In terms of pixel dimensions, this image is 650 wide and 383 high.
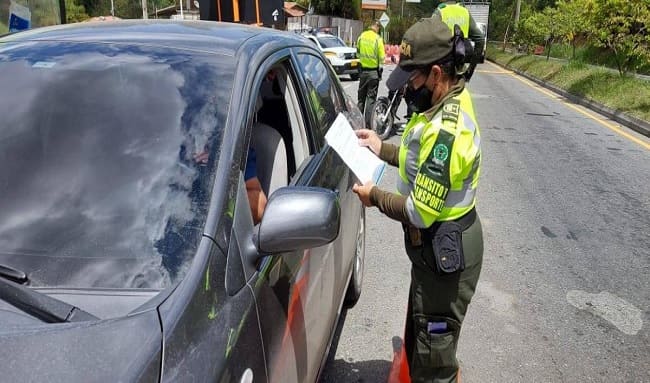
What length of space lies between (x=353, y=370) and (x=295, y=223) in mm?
1743

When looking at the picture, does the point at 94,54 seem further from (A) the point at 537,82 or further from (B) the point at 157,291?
(A) the point at 537,82

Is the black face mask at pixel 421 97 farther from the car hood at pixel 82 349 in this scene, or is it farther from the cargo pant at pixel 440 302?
the car hood at pixel 82 349

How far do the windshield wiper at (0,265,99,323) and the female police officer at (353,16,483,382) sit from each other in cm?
117

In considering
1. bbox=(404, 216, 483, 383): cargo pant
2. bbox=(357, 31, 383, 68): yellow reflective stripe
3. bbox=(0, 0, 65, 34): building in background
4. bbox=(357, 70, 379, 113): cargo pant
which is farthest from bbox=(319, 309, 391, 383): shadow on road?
bbox=(357, 31, 383, 68): yellow reflective stripe

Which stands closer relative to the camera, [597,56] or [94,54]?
[94,54]

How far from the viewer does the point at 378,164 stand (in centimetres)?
243

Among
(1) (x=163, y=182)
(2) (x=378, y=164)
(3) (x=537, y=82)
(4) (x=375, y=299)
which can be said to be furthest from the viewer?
(3) (x=537, y=82)

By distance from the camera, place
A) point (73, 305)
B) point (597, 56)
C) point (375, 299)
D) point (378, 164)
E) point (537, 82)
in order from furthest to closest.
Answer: point (597, 56), point (537, 82), point (375, 299), point (378, 164), point (73, 305)

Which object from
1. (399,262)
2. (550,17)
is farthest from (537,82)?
(399,262)

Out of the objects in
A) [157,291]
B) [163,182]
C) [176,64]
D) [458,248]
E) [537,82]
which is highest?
[176,64]

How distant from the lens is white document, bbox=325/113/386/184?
2.29 meters

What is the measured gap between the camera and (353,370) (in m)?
3.12

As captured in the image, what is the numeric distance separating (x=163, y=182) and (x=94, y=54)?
0.72 meters

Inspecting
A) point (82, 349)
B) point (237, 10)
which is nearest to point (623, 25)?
point (237, 10)
